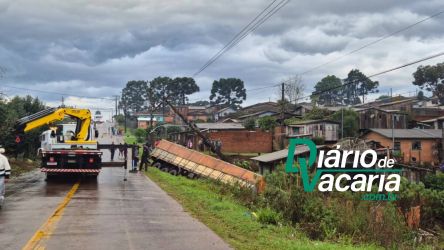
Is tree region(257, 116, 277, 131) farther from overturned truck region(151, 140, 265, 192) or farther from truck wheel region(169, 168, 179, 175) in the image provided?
truck wheel region(169, 168, 179, 175)

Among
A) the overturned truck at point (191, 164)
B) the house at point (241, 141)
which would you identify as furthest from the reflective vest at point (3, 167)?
the house at point (241, 141)

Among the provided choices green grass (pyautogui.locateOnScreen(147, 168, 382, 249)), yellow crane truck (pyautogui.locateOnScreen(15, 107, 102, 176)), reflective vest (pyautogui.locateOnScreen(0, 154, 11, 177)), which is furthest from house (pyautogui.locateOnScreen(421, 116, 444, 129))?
reflective vest (pyautogui.locateOnScreen(0, 154, 11, 177))

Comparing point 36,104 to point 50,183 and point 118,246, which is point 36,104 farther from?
point 118,246

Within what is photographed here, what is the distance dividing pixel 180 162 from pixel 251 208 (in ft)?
72.1

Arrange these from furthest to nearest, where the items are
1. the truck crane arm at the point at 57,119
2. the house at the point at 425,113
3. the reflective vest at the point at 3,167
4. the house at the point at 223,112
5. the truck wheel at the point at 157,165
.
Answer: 1. the house at the point at 223,112
2. the house at the point at 425,113
3. the truck wheel at the point at 157,165
4. the truck crane arm at the point at 57,119
5. the reflective vest at the point at 3,167

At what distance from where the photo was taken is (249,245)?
927 centimetres

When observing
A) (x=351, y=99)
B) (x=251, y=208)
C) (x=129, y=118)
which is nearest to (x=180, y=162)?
(x=251, y=208)

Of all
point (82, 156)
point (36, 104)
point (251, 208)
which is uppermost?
point (36, 104)

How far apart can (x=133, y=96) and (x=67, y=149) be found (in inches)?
6140

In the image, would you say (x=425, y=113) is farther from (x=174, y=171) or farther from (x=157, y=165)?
(x=174, y=171)

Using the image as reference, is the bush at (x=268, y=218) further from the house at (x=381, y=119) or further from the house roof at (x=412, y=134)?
the house at (x=381, y=119)

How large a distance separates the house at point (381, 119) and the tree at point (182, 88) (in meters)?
77.3

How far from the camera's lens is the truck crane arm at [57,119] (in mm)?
21603

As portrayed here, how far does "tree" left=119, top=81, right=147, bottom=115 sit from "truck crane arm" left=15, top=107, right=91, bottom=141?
495 ft
